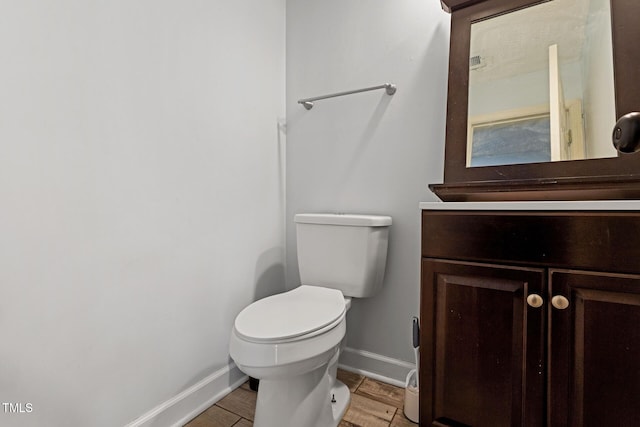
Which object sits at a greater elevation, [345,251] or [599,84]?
[599,84]

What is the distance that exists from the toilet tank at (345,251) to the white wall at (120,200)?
0.30 meters

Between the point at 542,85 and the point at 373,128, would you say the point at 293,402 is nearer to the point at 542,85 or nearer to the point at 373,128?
the point at 373,128

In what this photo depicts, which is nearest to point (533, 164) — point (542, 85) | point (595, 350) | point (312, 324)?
point (542, 85)

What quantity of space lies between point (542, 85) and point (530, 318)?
0.81 metres

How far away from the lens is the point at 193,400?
117 cm

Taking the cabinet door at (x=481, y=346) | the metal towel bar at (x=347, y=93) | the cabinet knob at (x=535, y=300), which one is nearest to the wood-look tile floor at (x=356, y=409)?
the cabinet door at (x=481, y=346)

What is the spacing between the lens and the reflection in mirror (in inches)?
38.3

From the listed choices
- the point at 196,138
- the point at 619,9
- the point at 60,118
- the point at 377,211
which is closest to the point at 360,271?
the point at 377,211

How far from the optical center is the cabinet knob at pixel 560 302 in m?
0.75

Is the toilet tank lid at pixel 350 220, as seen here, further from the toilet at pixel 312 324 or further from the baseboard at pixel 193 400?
the baseboard at pixel 193 400

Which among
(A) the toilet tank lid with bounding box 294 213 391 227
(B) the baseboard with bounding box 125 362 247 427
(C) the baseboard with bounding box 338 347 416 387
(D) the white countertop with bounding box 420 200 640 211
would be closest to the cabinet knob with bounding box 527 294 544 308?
(D) the white countertop with bounding box 420 200 640 211

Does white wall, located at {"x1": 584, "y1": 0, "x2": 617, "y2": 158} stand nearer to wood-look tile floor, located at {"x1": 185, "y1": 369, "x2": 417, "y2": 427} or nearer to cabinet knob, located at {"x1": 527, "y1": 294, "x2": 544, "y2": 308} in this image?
cabinet knob, located at {"x1": 527, "y1": 294, "x2": 544, "y2": 308}

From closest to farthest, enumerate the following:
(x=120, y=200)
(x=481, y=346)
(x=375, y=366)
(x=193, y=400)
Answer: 1. (x=481, y=346)
2. (x=120, y=200)
3. (x=193, y=400)
4. (x=375, y=366)

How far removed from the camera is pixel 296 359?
0.87 metres
